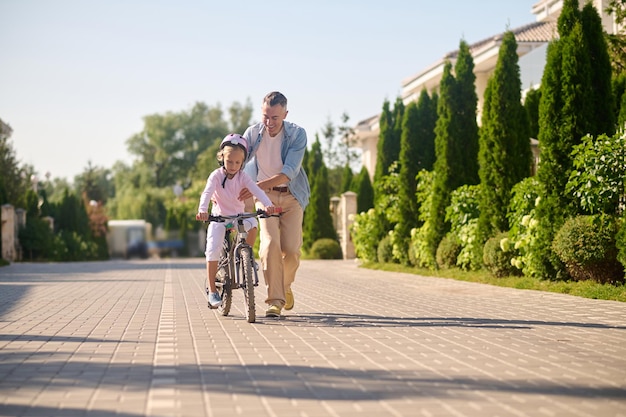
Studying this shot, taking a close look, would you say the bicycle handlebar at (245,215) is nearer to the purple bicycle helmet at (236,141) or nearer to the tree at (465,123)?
the purple bicycle helmet at (236,141)

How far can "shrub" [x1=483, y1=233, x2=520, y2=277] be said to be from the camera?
18192 millimetres

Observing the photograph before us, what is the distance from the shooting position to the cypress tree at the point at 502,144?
19.6 m

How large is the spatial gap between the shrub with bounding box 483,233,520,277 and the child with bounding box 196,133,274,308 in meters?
7.92

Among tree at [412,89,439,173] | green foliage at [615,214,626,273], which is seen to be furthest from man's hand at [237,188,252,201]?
tree at [412,89,439,173]

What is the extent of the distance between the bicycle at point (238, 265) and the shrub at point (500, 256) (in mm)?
8006

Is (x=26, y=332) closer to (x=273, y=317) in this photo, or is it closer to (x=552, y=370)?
(x=273, y=317)

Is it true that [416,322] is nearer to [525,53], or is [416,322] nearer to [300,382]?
[300,382]

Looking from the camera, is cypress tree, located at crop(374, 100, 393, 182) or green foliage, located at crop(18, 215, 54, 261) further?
green foliage, located at crop(18, 215, 54, 261)

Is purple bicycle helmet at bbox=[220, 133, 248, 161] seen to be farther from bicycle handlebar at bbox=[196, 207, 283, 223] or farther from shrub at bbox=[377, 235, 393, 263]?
shrub at bbox=[377, 235, 393, 263]

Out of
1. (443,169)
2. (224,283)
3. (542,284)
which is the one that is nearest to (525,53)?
(443,169)

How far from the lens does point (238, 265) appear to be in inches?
432

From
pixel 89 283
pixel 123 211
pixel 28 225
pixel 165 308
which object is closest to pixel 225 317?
pixel 165 308

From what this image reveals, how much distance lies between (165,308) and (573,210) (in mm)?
6768

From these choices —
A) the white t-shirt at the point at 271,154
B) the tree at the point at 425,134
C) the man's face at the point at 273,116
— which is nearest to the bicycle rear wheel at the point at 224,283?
the white t-shirt at the point at 271,154
